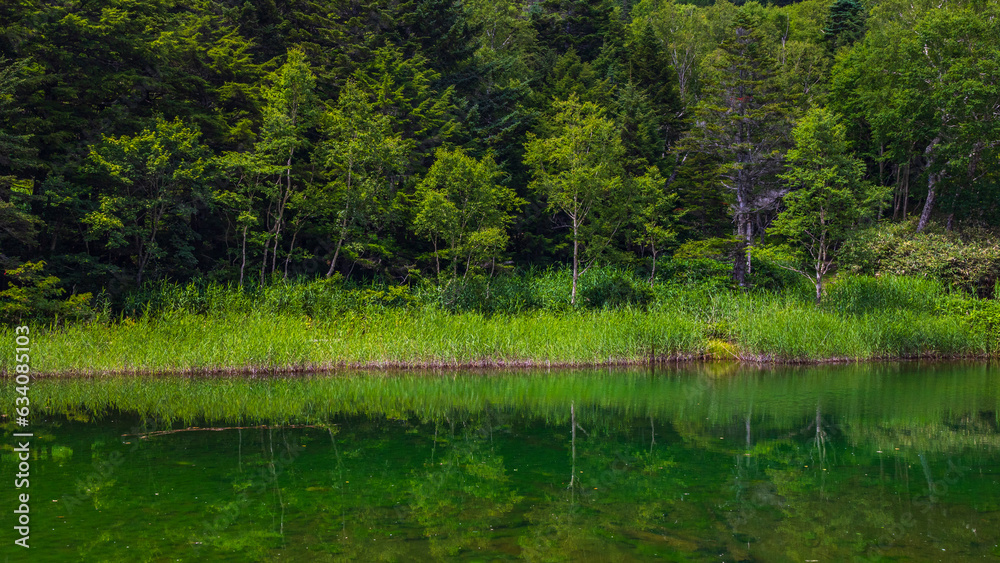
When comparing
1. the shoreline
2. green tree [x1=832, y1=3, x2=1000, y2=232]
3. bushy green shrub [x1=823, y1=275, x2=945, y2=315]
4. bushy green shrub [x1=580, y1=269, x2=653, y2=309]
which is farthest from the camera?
green tree [x1=832, y1=3, x2=1000, y2=232]

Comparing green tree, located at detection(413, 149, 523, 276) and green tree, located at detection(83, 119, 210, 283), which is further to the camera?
green tree, located at detection(413, 149, 523, 276)

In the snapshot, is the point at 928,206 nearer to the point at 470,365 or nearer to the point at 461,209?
the point at 461,209

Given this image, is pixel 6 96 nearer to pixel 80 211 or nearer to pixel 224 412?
pixel 80 211

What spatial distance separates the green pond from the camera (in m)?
5.88

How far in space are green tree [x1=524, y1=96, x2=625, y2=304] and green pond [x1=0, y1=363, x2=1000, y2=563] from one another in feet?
36.5

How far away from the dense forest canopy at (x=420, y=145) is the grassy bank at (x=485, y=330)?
A: 1.78m

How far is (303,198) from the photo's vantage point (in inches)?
879

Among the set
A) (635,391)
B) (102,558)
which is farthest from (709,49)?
(102,558)

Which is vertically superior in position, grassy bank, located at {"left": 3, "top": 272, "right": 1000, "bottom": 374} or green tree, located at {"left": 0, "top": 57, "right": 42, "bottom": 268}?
green tree, located at {"left": 0, "top": 57, "right": 42, "bottom": 268}

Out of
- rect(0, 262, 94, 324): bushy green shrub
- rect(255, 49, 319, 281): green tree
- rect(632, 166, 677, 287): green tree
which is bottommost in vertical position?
rect(0, 262, 94, 324): bushy green shrub

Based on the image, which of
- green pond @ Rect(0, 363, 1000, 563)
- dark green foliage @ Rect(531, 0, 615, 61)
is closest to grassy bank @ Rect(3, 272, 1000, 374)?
green pond @ Rect(0, 363, 1000, 563)

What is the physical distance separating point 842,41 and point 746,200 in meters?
21.0

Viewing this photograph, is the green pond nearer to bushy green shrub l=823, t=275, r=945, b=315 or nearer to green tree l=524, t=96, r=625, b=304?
bushy green shrub l=823, t=275, r=945, b=315

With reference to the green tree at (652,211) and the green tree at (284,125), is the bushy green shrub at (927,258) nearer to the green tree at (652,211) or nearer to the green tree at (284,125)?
the green tree at (652,211)
